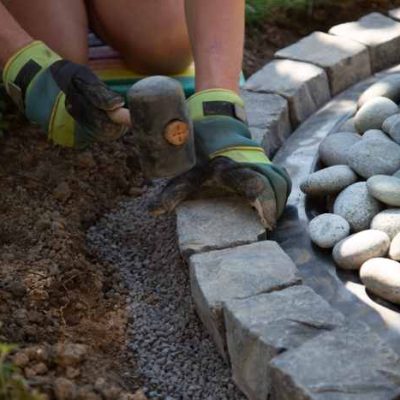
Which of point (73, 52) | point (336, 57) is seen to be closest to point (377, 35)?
point (336, 57)

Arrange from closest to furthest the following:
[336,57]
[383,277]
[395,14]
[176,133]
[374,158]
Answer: [383,277], [176,133], [374,158], [336,57], [395,14]

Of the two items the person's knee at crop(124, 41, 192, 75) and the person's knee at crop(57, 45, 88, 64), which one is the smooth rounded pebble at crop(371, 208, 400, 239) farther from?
the person's knee at crop(57, 45, 88, 64)

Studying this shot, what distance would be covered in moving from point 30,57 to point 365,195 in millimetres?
779

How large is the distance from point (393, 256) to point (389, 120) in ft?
1.54

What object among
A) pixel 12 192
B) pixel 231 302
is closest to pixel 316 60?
pixel 12 192

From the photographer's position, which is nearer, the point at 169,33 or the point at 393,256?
the point at 393,256

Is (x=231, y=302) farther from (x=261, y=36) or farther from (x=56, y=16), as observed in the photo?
(x=261, y=36)

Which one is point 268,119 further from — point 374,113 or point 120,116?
point 120,116

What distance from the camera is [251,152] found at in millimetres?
1955

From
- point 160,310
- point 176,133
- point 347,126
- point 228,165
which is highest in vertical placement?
point 176,133

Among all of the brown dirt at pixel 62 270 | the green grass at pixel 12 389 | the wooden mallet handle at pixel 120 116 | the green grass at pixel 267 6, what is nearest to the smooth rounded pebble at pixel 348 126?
the brown dirt at pixel 62 270

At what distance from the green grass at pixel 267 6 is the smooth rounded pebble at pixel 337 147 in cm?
88

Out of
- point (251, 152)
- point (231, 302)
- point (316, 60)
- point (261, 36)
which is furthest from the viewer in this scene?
point (261, 36)

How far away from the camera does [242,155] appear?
6.33 ft
